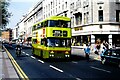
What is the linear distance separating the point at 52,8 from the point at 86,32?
31650mm

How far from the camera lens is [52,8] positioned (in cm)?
8531

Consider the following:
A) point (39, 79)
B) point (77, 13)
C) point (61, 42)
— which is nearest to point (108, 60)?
point (61, 42)

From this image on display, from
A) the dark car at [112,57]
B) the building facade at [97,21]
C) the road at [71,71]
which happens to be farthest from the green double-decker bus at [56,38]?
the building facade at [97,21]

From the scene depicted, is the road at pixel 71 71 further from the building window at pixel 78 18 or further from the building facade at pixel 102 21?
the building window at pixel 78 18

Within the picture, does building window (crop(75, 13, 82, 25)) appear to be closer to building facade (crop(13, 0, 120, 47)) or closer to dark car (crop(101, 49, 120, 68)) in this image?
building facade (crop(13, 0, 120, 47))

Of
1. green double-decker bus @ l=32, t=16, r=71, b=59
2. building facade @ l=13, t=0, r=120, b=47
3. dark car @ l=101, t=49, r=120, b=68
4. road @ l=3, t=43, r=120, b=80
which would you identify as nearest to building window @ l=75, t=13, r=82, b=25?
building facade @ l=13, t=0, r=120, b=47

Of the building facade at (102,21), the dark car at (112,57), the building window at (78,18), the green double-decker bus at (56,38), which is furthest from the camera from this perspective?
the building window at (78,18)

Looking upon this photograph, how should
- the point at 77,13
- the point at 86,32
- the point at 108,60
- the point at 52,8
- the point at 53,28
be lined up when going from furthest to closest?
the point at 52,8
the point at 77,13
the point at 86,32
the point at 53,28
the point at 108,60

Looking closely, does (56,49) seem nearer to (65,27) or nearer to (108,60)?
(65,27)

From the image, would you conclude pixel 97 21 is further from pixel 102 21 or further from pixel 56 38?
pixel 56 38

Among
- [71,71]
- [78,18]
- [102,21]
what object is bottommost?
[71,71]

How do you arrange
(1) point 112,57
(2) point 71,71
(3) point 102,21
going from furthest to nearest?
(3) point 102,21 → (1) point 112,57 → (2) point 71,71

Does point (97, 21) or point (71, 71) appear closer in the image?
point (71, 71)

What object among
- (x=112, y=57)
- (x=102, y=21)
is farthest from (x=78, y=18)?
(x=112, y=57)
